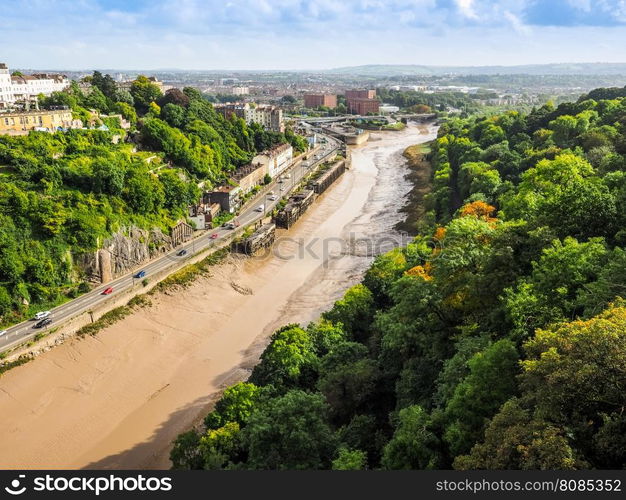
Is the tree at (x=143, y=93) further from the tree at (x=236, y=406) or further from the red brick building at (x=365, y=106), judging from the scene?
the red brick building at (x=365, y=106)

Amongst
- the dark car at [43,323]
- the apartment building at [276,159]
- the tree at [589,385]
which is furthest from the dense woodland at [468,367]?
the apartment building at [276,159]

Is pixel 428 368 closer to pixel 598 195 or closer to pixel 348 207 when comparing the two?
pixel 598 195

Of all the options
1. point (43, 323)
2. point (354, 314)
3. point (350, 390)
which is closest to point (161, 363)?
point (43, 323)

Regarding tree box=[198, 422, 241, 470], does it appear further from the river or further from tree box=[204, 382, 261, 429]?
the river

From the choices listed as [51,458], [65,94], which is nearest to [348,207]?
[65,94]

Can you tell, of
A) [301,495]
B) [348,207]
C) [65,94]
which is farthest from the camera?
[348,207]

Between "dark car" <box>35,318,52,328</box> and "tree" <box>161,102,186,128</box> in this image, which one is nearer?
"dark car" <box>35,318,52,328</box>

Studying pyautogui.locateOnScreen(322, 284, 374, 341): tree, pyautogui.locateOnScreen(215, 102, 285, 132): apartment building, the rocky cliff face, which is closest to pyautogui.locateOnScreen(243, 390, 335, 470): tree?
pyautogui.locateOnScreen(322, 284, 374, 341): tree
